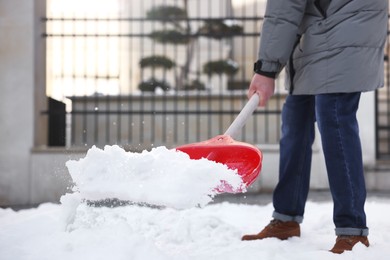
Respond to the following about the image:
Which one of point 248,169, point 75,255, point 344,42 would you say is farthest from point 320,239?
point 75,255

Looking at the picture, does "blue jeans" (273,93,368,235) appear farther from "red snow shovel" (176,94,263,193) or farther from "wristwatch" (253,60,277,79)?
"red snow shovel" (176,94,263,193)

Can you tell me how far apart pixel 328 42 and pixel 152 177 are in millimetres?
1061

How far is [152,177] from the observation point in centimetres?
239

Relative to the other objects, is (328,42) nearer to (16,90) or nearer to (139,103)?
(16,90)

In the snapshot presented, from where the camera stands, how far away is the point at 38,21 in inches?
231

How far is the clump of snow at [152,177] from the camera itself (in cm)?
232

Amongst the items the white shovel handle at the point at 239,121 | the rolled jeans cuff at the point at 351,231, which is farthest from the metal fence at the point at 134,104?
the rolled jeans cuff at the point at 351,231

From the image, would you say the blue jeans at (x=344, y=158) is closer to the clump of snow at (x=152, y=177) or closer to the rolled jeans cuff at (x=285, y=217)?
the rolled jeans cuff at (x=285, y=217)

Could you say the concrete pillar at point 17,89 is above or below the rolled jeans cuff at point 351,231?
above

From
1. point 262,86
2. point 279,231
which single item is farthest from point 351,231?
point 262,86

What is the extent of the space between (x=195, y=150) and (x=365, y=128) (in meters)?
3.97

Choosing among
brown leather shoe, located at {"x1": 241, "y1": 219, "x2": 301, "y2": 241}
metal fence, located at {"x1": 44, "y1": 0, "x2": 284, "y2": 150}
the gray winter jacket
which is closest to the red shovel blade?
Result: the gray winter jacket

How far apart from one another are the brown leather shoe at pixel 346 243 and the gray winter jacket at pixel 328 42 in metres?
0.68

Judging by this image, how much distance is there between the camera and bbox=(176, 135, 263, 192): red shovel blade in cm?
248
